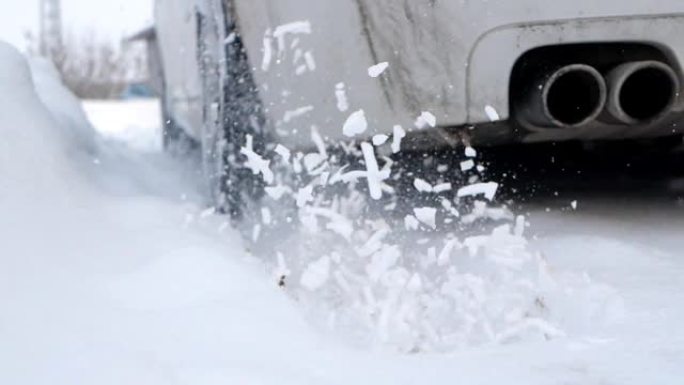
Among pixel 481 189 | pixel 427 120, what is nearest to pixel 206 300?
pixel 427 120

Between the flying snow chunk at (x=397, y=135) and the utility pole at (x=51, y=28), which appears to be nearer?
the flying snow chunk at (x=397, y=135)

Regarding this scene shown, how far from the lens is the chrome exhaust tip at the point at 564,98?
3.06 m

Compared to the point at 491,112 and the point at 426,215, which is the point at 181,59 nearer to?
the point at 426,215

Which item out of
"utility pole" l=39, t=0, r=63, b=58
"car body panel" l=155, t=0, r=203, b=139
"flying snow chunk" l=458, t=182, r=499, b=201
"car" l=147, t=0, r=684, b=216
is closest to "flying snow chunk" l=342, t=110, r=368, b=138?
"car" l=147, t=0, r=684, b=216

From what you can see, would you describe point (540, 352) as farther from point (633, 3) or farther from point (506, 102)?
point (633, 3)

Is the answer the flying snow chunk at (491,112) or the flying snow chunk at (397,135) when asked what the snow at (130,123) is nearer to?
the flying snow chunk at (397,135)

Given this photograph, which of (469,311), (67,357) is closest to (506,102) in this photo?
(469,311)

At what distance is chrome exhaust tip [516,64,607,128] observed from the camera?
3057mm

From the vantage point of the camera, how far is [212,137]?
3875 mm

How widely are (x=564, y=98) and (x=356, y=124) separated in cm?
65

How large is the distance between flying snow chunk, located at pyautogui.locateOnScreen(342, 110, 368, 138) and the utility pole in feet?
61.4

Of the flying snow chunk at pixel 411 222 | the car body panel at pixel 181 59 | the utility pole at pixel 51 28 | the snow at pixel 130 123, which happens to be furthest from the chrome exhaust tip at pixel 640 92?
the utility pole at pixel 51 28

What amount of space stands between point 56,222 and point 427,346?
1248mm

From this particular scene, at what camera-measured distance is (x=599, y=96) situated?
3084 mm
